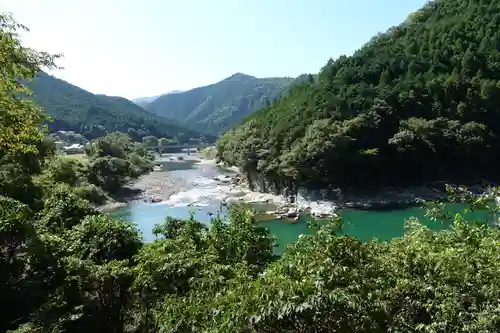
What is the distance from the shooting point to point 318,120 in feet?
188

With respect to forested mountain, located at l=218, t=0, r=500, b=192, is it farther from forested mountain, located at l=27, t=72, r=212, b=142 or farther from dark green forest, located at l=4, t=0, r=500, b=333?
forested mountain, located at l=27, t=72, r=212, b=142

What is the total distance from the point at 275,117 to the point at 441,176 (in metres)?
26.1

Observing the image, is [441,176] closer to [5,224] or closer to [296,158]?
[296,158]

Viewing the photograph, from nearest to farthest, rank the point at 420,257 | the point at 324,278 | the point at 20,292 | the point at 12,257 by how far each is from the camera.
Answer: the point at 324,278
the point at 420,257
the point at 20,292
the point at 12,257

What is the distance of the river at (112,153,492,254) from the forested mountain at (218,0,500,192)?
6.33 meters

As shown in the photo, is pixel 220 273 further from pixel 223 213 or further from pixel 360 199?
pixel 360 199

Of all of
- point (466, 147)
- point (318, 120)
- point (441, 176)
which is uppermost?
point (318, 120)

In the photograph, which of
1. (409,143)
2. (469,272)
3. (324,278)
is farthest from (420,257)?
(409,143)

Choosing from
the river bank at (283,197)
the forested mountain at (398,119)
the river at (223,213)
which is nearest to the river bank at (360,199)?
the river bank at (283,197)

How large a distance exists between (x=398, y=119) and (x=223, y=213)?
27767 millimetres

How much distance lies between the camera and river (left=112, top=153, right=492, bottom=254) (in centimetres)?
3488

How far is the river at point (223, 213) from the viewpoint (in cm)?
3488

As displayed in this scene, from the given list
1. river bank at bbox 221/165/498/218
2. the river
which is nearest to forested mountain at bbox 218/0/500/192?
river bank at bbox 221/165/498/218

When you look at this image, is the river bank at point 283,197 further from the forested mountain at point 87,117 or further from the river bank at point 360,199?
the forested mountain at point 87,117
